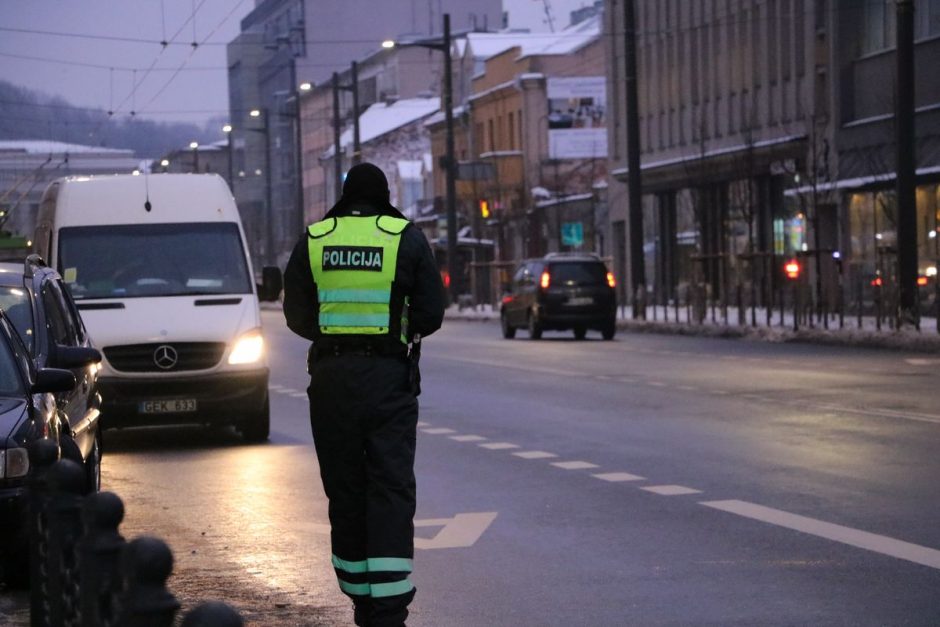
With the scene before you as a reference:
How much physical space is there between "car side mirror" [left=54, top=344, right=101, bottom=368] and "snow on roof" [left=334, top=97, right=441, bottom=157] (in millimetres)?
95819

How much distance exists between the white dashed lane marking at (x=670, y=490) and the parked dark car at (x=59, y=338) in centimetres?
347

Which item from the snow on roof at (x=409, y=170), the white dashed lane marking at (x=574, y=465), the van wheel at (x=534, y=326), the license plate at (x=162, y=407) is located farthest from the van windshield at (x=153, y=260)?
the snow on roof at (x=409, y=170)

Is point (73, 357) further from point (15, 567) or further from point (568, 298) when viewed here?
point (568, 298)

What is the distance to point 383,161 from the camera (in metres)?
113

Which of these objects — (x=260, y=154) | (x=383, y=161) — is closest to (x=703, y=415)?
(x=383, y=161)

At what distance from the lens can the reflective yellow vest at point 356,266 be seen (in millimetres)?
7645

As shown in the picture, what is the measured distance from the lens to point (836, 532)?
34.0ft

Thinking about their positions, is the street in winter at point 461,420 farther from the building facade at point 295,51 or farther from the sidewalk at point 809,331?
the building facade at point 295,51

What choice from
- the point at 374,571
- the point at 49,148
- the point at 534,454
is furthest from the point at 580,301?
the point at 49,148

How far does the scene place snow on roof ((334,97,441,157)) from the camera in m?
110

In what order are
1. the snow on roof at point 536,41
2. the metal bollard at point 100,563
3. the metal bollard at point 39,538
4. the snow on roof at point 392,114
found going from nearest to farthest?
the metal bollard at point 100,563, the metal bollard at point 39,538, the snow on roof at point 536,41, the snow on roof at point 392,114

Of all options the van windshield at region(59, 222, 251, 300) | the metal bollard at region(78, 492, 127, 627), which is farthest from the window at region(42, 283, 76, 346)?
the metal bollard at region(78, 492, 127, 627)

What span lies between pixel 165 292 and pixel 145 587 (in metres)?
14.8

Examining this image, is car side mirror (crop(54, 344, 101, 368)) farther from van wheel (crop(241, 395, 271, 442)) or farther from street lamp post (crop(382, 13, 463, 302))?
street lamp post (crop(382, 13, 463, 302))
